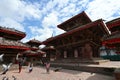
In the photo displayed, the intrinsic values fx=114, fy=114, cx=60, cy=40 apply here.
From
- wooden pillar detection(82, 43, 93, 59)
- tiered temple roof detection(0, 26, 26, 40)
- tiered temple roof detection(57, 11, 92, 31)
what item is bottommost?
wooden pillar detection(82, 43, 93, 59)

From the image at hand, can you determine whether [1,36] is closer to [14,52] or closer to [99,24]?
[14,52]

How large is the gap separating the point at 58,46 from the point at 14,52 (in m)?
6.70

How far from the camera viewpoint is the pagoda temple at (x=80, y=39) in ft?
40.1

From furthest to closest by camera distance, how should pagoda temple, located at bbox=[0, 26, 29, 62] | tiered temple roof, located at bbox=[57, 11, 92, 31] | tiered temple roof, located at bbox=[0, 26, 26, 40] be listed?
tiered temple roof, located at bbox=[57, 11, 92, 31] < tiered temple roof, located at bbox=[0, 26, 26, 40] < pagoda temple, located at bbox=[0, 26, 29, 62]

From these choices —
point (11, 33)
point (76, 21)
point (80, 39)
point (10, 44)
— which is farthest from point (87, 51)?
point (11, 33)

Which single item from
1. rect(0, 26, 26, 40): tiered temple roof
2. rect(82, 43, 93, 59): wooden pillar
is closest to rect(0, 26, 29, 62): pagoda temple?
rect(0, 26, 26, 40): tiered temple roof

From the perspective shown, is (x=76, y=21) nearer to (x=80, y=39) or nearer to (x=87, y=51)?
(x=80, y=39)

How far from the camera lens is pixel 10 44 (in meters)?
12.3

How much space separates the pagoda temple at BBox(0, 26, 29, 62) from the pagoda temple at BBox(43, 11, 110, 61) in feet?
15.8

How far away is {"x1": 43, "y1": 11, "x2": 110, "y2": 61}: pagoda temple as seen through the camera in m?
12.2

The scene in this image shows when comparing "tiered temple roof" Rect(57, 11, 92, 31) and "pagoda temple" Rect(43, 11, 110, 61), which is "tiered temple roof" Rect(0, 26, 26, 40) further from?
"tiered temple roof" Rect(57, 11, 92, 31)

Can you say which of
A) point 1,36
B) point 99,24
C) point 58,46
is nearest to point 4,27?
point 1,36

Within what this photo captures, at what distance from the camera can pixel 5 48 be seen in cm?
1227

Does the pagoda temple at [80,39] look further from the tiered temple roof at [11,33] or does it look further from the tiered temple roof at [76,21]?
the tiered temple roof at [11,33]
